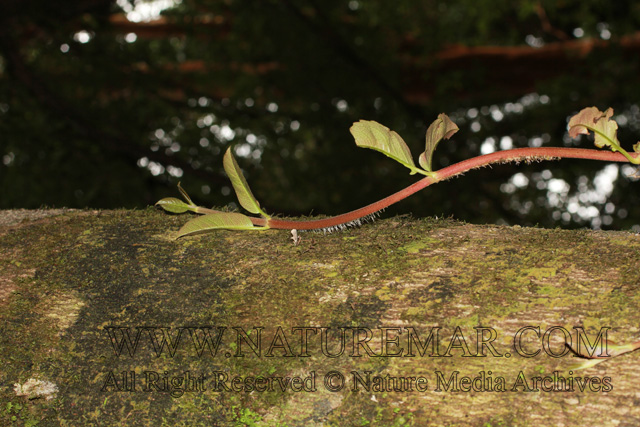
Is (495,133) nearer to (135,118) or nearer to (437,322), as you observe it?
(135,118)

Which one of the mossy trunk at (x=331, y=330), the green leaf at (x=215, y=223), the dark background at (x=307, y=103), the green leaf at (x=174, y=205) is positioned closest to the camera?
the mossy trunk at (x=331, y=330)

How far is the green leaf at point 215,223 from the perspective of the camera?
1.00 m

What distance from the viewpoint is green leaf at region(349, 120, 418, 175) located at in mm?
1020

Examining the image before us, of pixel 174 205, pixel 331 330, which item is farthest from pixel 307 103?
pixel 331 330

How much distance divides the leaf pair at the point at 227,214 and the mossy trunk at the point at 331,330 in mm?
43

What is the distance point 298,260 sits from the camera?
973 millimetres

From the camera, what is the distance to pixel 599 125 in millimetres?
1041

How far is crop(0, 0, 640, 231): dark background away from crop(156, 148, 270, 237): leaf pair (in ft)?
10.2

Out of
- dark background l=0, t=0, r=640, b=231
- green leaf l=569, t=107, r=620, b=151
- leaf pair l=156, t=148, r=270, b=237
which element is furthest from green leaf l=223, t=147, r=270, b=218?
dark background l=0, t=0, r=640, b=231

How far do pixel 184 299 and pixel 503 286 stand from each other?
51cm

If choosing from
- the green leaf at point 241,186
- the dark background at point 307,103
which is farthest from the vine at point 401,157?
the dark background at point 307,103

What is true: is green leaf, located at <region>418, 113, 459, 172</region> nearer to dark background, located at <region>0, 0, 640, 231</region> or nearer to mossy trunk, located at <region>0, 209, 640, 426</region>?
mossy trunk, located at <region>0, 209, 640, 426</region>

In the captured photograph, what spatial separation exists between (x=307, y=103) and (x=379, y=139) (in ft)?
14.8

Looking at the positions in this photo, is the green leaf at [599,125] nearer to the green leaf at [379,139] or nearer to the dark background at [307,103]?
the green leaf at [379,139]
